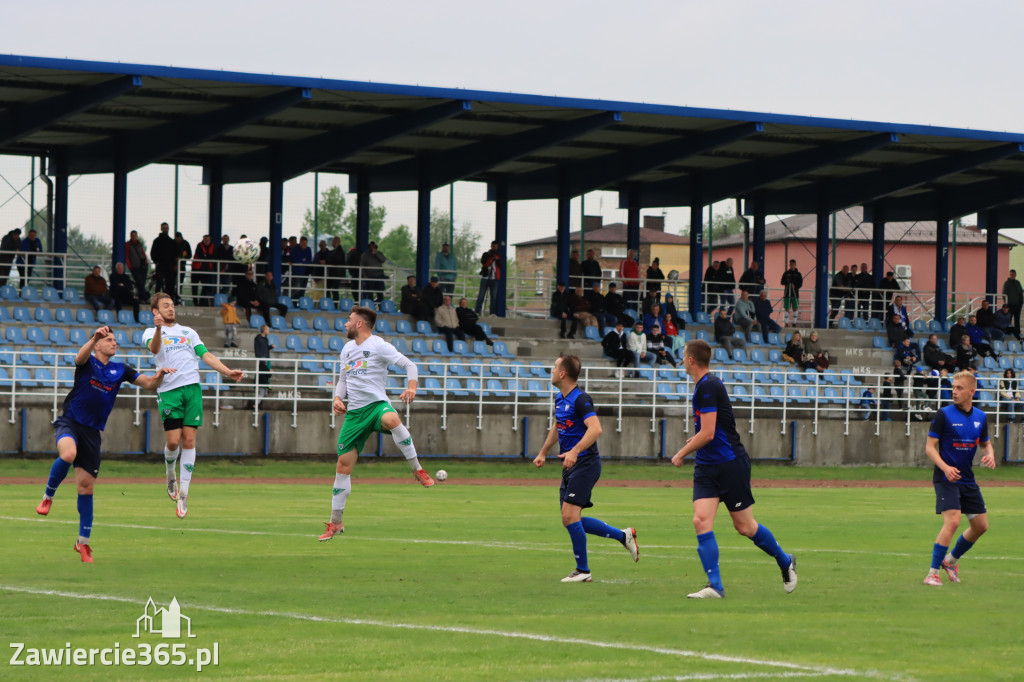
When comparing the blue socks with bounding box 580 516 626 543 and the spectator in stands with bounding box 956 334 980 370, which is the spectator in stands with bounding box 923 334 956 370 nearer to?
the spectator in stands with bounding box 956 334 980 370

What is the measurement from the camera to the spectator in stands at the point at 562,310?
35406mm

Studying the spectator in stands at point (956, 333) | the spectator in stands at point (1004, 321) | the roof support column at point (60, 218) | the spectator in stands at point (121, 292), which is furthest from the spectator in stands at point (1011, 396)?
the roof support column at point (60, 218)

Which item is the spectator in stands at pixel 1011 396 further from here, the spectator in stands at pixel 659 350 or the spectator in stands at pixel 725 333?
the spectator in stands at pixel 659 350

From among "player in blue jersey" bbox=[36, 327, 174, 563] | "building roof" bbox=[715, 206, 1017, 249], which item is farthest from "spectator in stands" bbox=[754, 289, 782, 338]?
"building roof" bbox=[715, 206, 1017, 249]

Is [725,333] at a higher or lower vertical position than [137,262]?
lower

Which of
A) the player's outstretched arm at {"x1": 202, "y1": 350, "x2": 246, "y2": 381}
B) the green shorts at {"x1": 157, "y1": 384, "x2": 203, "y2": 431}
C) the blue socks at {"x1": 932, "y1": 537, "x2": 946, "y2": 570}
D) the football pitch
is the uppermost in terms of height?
the player's outstretched arm at {"x1": 202, "y1": 350, "x2": 246, "y2": 381}

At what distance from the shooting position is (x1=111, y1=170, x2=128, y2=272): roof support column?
113 ft

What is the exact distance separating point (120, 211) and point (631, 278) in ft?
42.9

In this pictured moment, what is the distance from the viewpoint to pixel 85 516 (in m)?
11.7

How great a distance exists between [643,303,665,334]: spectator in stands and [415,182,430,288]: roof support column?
5.53 m

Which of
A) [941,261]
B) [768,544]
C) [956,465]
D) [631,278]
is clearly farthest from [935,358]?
[768,544]

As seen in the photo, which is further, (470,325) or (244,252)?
(244,252)

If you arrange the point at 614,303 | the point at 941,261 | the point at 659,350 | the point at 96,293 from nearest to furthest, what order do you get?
1. the point at 96,293
2. the point at 659,350
3. the point at 614,303
4. the point at 941,261

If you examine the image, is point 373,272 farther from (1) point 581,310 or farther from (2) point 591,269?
(2) point 591,269
